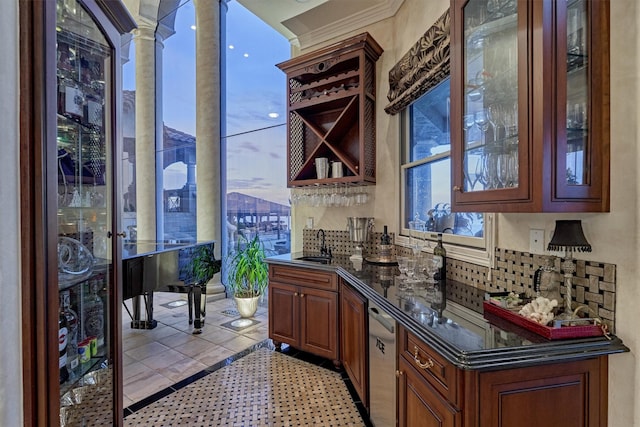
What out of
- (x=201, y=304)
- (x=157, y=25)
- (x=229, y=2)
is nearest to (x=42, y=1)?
(x=201, y=304)

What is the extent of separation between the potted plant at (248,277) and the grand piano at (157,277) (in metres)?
0.40

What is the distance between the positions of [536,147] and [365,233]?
6.41ft

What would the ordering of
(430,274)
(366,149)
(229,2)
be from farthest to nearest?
1. (229,2)
2. (366,149)
3. (430,274)

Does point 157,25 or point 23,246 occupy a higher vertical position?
point 157,25

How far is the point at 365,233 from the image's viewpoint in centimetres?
295

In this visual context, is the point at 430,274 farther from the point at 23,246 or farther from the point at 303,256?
the point at 23,246

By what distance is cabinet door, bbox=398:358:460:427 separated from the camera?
107 cm

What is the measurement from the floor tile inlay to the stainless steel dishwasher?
0.32 m

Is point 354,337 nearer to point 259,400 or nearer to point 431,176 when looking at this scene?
point 259,400

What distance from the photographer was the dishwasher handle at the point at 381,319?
1563 mm

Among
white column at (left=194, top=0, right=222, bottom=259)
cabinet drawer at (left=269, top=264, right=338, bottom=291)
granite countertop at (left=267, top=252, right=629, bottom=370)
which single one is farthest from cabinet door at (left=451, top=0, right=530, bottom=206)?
white column at (left=194, top=0, right=222, bottom=259)

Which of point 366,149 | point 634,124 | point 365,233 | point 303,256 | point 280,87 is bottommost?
point 303,256

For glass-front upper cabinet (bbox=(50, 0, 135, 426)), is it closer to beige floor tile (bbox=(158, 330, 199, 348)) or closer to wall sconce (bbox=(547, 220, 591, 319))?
beige floor tile (bbox=(158, 330, 199, 348))

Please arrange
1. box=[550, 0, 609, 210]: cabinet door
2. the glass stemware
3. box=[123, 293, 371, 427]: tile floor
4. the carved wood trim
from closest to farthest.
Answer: box=[550, 0, 609, 210]: cabinet door
the carved wood trim
the glass stemware
box=[123, 293, 371, 427]: tile floor
